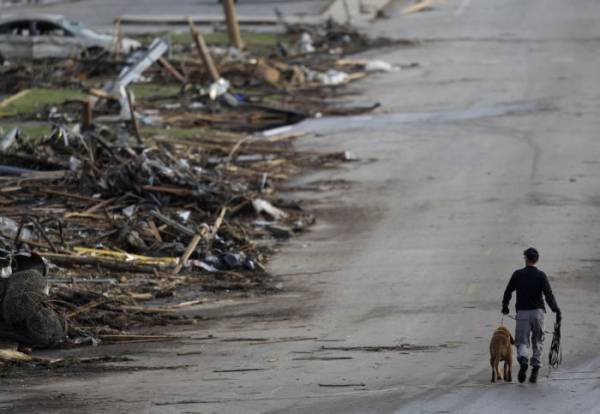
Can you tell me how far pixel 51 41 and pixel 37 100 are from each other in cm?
700

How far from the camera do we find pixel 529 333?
15008 millimetres

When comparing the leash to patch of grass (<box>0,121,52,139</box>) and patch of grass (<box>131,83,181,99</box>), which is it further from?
patch of grass (<box>131,83,181,99</box>)

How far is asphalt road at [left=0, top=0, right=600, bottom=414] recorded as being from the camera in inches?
583

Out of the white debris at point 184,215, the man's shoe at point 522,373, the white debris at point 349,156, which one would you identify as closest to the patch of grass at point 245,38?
the white debris at point 349,156

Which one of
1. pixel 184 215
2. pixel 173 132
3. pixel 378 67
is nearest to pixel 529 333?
pixel 184 215

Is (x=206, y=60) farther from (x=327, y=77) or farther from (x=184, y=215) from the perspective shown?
(x=184, y=215)

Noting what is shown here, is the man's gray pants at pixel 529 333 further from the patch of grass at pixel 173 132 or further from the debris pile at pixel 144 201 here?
the patch of grass at pixel 173 132

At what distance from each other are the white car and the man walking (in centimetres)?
3213

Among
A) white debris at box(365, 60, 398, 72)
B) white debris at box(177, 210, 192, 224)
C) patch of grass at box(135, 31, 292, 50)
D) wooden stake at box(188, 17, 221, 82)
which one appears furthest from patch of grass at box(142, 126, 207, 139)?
patch of grass at box(135, 31, 292, 50)

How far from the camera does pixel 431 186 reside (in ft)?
97.3

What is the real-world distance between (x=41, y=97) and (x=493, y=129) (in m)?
12.2

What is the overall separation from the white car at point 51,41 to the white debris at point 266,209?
20.0 meters

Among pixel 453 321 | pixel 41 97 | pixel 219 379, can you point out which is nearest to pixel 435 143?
pixel 41 97

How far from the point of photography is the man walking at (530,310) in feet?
48.9
